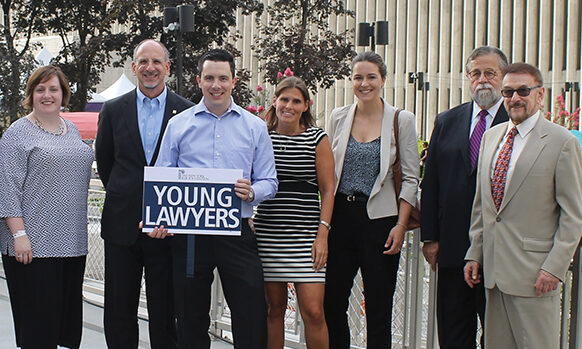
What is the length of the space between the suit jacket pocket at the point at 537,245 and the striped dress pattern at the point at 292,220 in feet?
4.39

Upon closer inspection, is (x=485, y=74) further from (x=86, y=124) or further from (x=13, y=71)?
(x=13, y=71)

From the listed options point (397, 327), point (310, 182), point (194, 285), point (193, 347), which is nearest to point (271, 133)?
point (310, 182)

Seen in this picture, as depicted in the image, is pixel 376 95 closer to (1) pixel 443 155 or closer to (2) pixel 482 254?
(1) pixel 443 155

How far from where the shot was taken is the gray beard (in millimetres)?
4539

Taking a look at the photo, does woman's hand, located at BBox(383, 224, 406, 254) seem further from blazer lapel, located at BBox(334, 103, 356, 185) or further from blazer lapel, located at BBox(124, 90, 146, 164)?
blazer lapel, located at BBox(124, 90, 146, 164)

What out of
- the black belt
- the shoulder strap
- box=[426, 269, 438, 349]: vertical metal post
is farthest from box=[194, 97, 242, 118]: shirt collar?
box=[426, 269, 438, 349]: vertical metal post

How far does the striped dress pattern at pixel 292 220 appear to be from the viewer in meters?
4.77

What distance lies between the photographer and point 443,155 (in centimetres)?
464

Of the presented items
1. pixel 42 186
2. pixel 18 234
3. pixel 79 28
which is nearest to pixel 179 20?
pixel 79 28

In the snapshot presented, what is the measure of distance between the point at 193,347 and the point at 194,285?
0.39 meters

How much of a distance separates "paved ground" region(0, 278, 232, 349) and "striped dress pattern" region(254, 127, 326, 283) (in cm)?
195

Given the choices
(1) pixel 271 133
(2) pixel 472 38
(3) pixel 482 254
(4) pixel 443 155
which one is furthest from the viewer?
(2) pixel 472 38

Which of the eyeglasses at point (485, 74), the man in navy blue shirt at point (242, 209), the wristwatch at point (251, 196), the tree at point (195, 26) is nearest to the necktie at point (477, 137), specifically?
the eyeglasses at point (485, 74)

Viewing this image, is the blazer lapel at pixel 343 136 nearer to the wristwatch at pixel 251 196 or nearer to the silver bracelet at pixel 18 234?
the wristwatch at pixel 251 196
